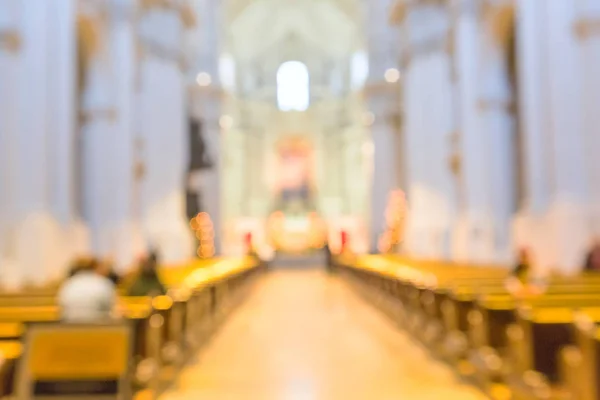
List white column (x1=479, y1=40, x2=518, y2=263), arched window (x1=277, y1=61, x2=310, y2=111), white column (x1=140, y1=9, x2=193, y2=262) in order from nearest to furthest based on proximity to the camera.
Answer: white column (x1=479, y1=40, x2=518, y2=263) < white column (x1=140, y1=9, x2=193, y2=262) < arched window (x1=277, y1=61, x2=310, y2=111)

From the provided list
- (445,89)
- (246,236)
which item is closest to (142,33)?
(445,89)

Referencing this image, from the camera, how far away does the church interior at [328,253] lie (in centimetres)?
548

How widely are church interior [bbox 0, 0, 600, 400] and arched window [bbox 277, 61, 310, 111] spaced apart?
14.5 m

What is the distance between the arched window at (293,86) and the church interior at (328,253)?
1449cm

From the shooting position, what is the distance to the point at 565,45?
43.1 feet

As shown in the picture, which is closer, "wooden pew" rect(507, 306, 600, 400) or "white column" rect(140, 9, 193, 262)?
"wooden pew" rect(507, 306, 600, 400)

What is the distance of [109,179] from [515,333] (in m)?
13.2

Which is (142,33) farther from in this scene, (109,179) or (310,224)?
(310,224)

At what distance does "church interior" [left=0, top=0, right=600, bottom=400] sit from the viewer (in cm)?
A: 548

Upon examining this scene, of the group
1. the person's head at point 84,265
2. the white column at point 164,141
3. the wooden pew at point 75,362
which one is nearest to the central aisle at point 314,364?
the person's head at point 84,265

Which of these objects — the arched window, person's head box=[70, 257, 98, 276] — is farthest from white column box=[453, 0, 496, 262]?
the arched window

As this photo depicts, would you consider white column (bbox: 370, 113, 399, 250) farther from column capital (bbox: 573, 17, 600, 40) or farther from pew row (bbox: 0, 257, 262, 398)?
pew row (bbox: 0, 257, 262, 398)

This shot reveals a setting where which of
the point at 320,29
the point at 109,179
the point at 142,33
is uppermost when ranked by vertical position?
the point at 320,29

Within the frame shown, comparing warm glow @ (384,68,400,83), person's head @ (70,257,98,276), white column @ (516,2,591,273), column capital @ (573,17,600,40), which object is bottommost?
person's head @ (70,257,98,276)
